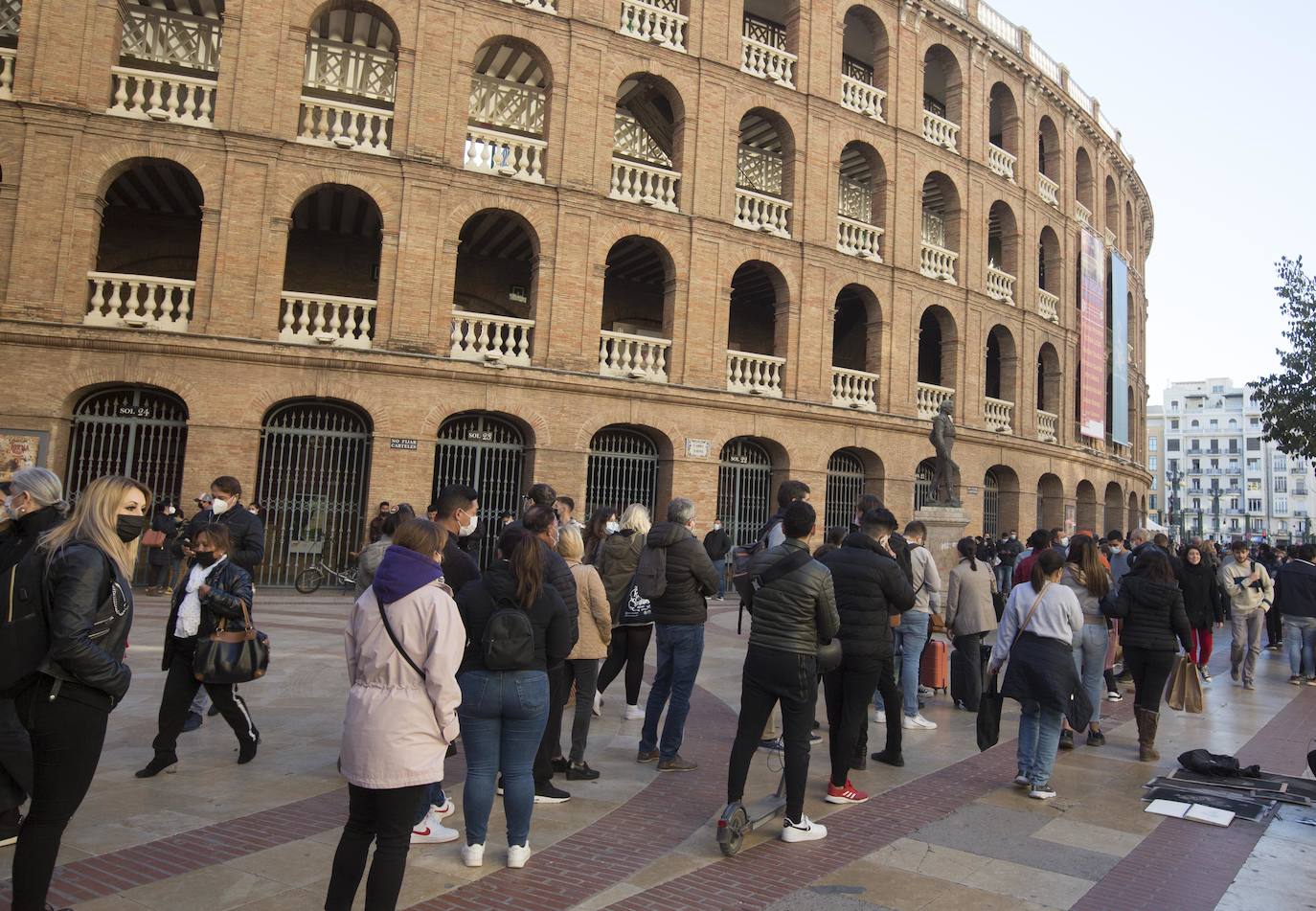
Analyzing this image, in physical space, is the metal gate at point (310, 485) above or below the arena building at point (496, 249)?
below

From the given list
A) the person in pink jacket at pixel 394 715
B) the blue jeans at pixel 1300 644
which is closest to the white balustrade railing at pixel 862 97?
the blue jeans at pixel 1300 644

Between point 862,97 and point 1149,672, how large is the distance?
18.5 meters

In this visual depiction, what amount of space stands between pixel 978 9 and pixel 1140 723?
2393 centimetres

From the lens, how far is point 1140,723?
7180mm

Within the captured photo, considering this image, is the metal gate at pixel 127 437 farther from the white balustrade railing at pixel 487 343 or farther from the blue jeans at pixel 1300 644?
the blue jeans at pixel 1300 644

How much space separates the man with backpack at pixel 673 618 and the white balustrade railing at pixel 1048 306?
23.5 m

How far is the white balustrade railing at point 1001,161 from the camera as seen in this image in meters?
24.9

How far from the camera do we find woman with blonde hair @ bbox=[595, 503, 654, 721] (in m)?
7.12

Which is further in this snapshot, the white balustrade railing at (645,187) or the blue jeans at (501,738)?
the white balustrade railing at (645,187)

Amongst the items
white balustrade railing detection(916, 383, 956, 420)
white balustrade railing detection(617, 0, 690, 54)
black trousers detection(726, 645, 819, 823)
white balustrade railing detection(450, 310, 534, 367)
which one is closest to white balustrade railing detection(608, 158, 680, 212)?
white balustrade railing detection(617, 0, 690, 54)

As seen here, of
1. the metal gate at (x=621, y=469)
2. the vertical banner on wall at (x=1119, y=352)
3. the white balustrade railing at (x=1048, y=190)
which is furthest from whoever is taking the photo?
the vertical banner on wall at (x=1119, y=352)

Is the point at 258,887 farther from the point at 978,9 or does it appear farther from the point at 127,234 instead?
the point at 978,9

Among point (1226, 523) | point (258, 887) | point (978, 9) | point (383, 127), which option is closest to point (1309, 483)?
point (1226, 523)

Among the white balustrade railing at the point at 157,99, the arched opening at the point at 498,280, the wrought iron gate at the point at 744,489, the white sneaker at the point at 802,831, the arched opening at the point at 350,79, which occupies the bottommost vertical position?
the white sneaker at the point at 802,831
